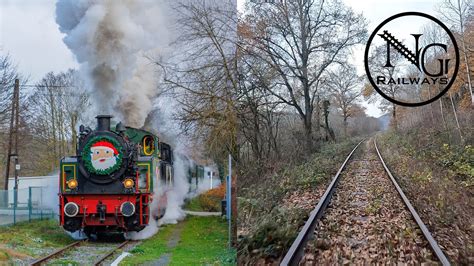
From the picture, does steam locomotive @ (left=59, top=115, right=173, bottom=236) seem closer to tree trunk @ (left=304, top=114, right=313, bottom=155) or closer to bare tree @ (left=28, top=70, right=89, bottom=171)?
bare tree @ (left=28, top=70, right=89, bottom=171)

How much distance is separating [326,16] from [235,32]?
0.60m

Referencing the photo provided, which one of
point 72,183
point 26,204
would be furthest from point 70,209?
point 72,183

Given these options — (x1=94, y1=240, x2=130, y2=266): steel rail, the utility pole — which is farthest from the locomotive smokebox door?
the utility pole

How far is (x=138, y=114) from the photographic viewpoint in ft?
16.1

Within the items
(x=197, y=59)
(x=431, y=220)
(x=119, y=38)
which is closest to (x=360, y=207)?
(x=431, y=220)

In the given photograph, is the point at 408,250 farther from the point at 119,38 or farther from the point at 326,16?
the point at 119,38

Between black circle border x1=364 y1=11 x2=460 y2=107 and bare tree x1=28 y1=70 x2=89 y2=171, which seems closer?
black circle border x1=364 y1=11 x2=460 y2=107

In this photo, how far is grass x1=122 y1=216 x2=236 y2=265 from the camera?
2.91 metres

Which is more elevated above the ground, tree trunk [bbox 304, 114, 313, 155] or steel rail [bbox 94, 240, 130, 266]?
tree trunk [bbox 304, 114, 313, 155]

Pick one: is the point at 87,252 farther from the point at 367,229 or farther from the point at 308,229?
the point at 367,229

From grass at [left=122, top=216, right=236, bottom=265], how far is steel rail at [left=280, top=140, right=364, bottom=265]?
59 cm

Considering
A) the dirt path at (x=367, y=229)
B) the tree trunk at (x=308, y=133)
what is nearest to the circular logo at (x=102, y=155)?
the tree trunk at (x=308, y=133)

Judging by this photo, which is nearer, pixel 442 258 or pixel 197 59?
pixel 442 258

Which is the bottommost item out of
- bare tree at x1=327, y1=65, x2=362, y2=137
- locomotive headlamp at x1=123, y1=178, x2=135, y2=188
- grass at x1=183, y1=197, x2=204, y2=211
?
grass at x1=183, y1=197, x2=204, y2=211
